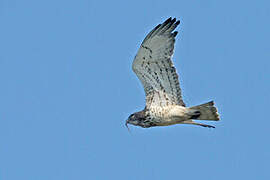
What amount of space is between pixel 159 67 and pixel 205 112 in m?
1.17

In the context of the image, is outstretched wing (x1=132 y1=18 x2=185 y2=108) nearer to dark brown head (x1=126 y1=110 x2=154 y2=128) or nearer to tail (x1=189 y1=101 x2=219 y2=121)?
dark brown head (x1=126 y1=110 x2=154 y2=128)

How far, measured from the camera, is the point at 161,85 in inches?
390

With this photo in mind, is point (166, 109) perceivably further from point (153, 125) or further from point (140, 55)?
point (140, 55)

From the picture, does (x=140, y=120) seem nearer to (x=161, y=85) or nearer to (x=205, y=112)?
(x=161, y=85)

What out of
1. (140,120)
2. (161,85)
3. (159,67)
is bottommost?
(140,120)

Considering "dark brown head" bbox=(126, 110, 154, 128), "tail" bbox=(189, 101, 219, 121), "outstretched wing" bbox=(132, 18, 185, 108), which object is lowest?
"tail" bbox=(189, 101, 219, 121)

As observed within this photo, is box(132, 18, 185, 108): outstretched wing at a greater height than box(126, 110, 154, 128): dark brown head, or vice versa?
box(132, 18, 185, 108): outstretched wing

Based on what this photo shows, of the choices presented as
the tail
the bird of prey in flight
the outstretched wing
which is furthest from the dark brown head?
the tail

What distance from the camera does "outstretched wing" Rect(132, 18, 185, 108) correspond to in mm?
9555

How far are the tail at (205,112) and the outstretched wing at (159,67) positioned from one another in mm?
Answer: 353

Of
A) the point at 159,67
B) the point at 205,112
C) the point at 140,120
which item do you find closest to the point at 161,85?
the point at 159,67

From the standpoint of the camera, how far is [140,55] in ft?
32.0

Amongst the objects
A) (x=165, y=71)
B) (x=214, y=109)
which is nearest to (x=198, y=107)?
(x=214, y=109)

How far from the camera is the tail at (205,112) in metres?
9.30
